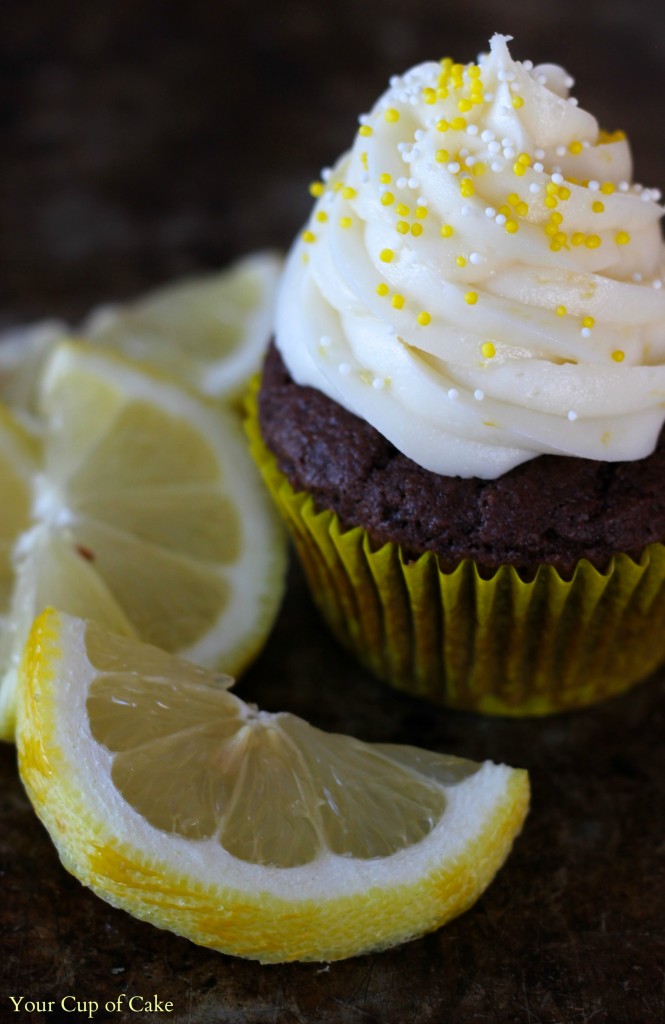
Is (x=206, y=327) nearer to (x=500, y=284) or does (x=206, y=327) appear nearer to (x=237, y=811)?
(x=500, y=284)

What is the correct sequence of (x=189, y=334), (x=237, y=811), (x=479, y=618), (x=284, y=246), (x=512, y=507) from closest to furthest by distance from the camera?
(x=237, y=811) → (x=512, y=507) → (x=479, y=618) → (x=189, y=334) → (x=284, y=246)

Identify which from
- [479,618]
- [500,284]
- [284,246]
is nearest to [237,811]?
[479,618]

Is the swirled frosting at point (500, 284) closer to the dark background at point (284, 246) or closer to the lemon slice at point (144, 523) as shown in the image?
the dark background at point (284, 246)

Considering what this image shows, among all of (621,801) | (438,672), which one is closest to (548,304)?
(438,672)

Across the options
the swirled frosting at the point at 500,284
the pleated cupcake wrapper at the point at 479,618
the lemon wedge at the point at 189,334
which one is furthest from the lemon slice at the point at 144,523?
the swirled frosting at the point at 500,284

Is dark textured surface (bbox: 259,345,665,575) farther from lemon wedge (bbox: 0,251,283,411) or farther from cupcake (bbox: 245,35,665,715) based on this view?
lemon wedge (bbox: 0,251,283,411)

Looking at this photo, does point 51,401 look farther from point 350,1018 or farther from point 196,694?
point 350,1018

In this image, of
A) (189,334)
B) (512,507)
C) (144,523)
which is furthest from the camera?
(189,334)

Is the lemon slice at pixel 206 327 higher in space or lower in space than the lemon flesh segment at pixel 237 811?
higher
